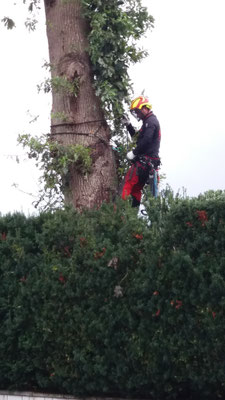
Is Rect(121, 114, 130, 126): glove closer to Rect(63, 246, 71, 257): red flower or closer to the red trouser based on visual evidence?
the red trouser

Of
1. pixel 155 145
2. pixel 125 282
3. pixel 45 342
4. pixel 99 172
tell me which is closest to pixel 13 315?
pixel 45 342

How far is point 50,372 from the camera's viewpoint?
25.0 ft

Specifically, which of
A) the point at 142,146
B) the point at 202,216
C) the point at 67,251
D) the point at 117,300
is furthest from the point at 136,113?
the point at 202,216

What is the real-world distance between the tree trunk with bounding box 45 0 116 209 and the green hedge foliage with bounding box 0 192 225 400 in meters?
2.19

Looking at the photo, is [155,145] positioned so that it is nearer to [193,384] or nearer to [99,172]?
[99,172]

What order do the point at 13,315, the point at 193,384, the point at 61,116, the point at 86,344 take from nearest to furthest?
the point at 193,384 < the point at 86,344 < the point at 13,315 < the point at 61,116

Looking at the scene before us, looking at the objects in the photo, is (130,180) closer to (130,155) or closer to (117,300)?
(130,155)

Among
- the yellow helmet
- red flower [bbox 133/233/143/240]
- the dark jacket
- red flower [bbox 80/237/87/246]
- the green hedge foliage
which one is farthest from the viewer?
the yellow helmet

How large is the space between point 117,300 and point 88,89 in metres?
4.47

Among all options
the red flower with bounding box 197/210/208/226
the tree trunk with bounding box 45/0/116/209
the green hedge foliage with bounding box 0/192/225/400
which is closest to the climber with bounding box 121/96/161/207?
the tree trunk with bounding box 45/0/116/209

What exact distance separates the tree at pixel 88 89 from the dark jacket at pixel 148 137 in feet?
1.31

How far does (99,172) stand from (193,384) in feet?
14.5

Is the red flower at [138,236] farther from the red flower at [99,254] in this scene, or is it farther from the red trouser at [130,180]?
the red trouser at [130,180]

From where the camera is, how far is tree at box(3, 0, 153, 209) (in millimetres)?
10211
